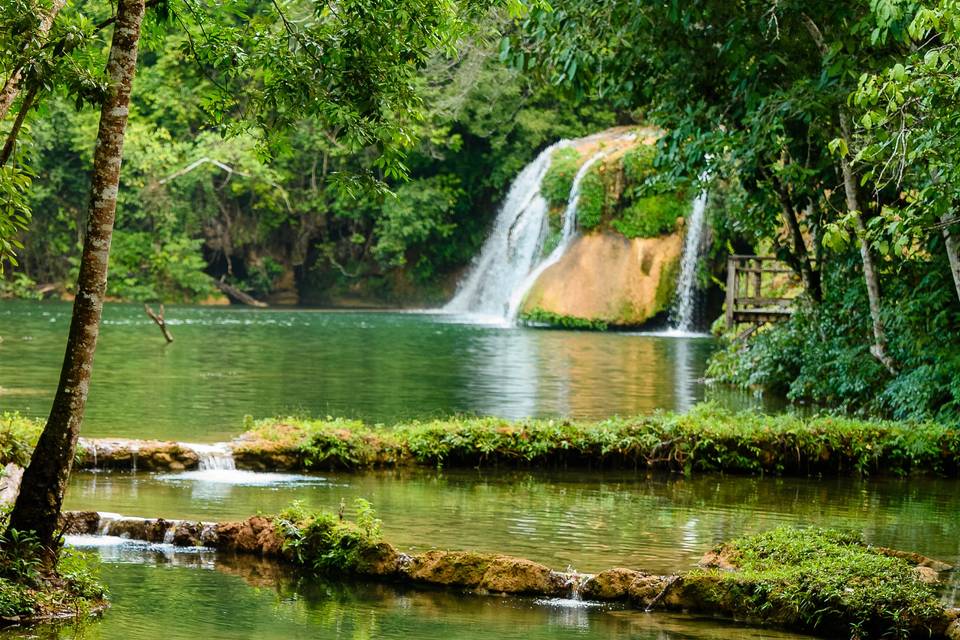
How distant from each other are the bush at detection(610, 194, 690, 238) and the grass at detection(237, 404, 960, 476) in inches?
868

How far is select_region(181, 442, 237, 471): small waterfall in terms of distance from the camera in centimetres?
1208

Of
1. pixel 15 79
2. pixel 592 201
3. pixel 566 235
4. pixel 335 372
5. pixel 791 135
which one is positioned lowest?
pixel 335 372

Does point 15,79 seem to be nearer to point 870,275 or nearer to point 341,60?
point 341,60

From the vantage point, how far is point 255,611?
7.41 meters

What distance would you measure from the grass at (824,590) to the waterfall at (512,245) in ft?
100.0

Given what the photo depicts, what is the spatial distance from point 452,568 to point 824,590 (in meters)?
2.32

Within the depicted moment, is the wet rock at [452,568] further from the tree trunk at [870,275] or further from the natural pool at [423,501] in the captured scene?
the tree trunk at [870,275]

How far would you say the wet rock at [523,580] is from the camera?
313 inches

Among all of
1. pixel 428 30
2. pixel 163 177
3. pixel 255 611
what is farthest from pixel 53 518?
pixel 163 177

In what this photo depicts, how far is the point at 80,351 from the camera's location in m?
7.08

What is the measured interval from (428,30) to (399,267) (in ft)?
132

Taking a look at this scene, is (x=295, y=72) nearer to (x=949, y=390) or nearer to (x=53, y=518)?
(x=53, y=518)

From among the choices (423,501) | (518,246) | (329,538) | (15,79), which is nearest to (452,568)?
(329,538)

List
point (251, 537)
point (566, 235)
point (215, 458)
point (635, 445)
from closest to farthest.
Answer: point (251, 537)
point (215, 458)
point (635, 445)
point (566, 235)
